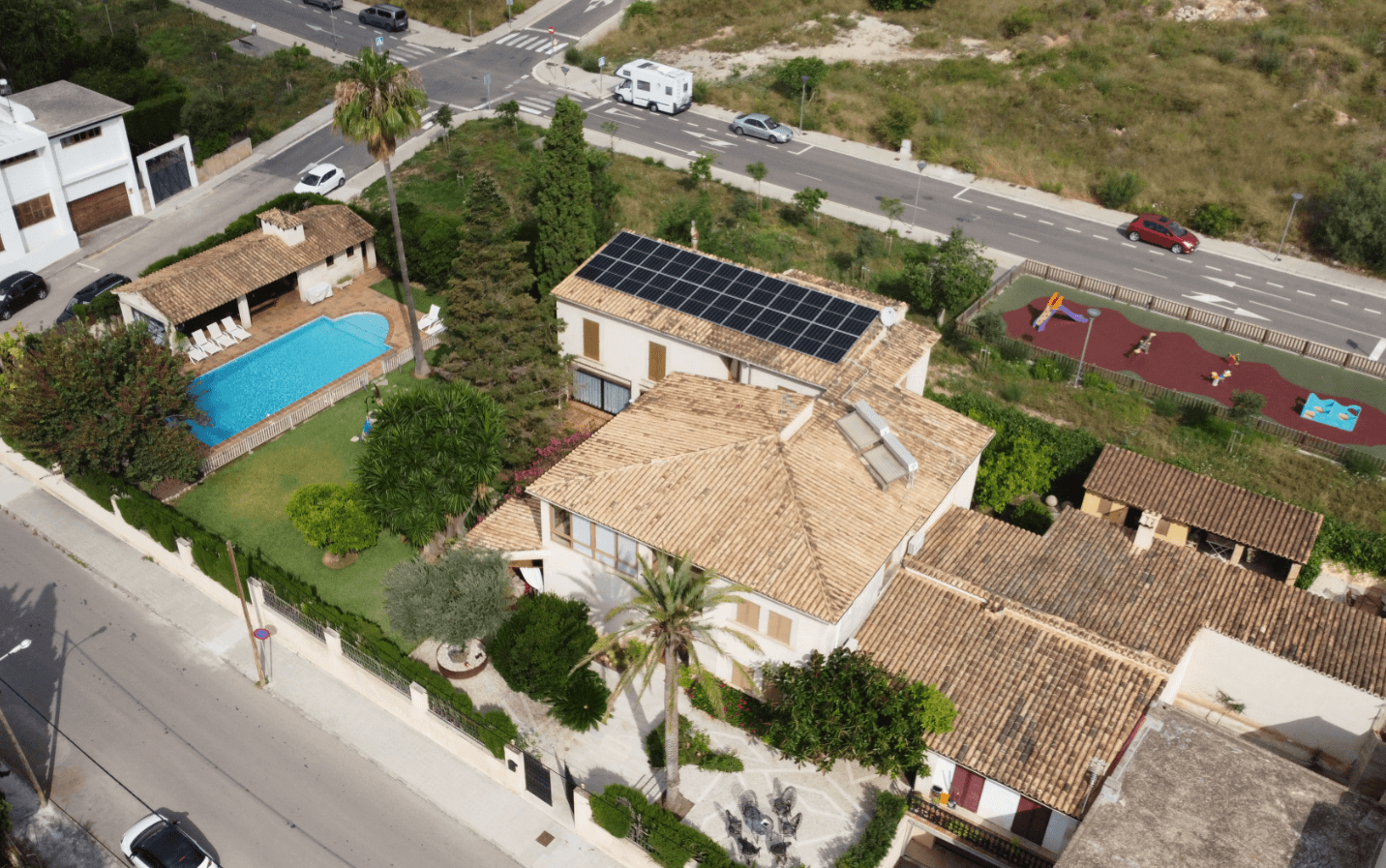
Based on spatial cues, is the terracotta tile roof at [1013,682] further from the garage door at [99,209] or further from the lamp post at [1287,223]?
the garage door at [99,209]

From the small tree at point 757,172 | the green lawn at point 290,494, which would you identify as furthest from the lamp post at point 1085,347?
the green lawn at point 290,494

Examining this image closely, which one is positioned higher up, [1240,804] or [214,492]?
[1240,804]

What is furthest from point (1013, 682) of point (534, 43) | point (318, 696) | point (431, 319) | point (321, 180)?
point (534, 43)

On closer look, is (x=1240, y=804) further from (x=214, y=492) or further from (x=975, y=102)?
(x=975, y=102)

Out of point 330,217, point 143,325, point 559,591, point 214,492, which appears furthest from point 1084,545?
point 330,217

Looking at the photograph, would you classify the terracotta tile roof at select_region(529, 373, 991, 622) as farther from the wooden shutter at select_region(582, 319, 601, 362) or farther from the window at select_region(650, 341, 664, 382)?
the wooden shutter at select_region(582, 319, 601, 362)

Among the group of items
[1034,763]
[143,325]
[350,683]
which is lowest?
[350,683]
